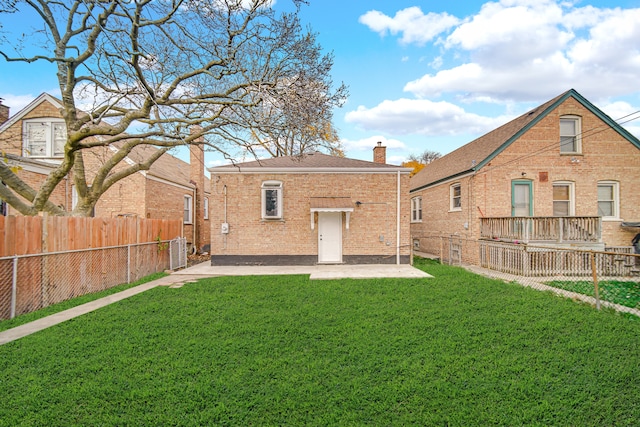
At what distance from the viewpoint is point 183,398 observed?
11.1 feet

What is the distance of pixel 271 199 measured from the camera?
1350cm

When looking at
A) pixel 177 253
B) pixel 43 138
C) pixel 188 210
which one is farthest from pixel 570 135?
pixel 43 138

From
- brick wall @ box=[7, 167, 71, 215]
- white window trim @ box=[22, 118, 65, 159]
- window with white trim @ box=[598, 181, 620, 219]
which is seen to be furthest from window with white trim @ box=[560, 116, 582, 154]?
white window trim @ box=[22, 118, 65, 159]

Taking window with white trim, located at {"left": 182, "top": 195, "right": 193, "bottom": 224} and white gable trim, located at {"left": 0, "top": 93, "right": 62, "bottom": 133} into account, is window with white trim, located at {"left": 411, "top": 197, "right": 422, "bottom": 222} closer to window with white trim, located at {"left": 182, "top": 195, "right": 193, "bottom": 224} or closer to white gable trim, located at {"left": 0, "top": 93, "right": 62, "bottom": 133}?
window with white trim, located at {"left": 182, "top": 195, "right": 193, "bottom": 224}

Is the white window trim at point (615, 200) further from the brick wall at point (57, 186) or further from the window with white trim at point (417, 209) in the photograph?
the brick wall at point (57, 186)

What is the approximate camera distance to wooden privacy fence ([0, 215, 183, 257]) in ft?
22.3

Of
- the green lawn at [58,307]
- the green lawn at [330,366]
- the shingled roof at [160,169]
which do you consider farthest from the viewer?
the shingled roof at [160,169]

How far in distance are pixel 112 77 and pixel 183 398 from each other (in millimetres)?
12154

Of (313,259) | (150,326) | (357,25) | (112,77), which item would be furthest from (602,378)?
(112,77)

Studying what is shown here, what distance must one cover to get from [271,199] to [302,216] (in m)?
1.53

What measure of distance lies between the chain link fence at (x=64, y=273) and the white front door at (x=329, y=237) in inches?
265

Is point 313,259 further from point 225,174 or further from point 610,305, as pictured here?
point 610,305

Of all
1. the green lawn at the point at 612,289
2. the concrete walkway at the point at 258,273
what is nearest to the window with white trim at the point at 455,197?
the concrete walkway at the point at 258,273

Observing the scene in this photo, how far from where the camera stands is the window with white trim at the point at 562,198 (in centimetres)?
1384
